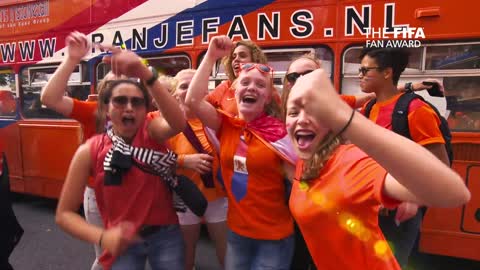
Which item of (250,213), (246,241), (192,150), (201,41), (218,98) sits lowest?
(246,241)

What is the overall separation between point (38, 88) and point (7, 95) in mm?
763

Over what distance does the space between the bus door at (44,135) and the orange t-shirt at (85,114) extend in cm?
272

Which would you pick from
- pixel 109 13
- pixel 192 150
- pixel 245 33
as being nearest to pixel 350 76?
pixel 245 33

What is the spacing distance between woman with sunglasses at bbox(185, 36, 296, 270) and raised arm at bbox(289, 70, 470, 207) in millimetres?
1056

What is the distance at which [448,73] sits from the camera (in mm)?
3395

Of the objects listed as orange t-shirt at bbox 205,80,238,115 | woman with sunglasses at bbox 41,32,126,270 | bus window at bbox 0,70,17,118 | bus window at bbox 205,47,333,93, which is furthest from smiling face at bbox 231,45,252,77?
bus window at bbox 0,70,17,118

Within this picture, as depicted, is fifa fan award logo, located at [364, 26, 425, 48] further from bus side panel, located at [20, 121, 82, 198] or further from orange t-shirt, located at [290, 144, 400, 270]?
bus side panel, located at [20, 121, 82, 198]

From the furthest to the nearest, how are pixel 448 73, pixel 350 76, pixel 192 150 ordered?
pixel 350 76 → pixel 448 73 → pixel 192 150

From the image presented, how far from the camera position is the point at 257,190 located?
2.07 metres

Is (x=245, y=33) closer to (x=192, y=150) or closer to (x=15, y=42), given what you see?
(x=192, y=150)

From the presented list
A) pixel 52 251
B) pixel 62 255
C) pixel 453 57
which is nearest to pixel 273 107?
pixel 453 57

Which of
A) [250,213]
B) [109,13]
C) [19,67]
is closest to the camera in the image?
[250,213]

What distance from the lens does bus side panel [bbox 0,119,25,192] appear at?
580cm

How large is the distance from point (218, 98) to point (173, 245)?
1.22 m
